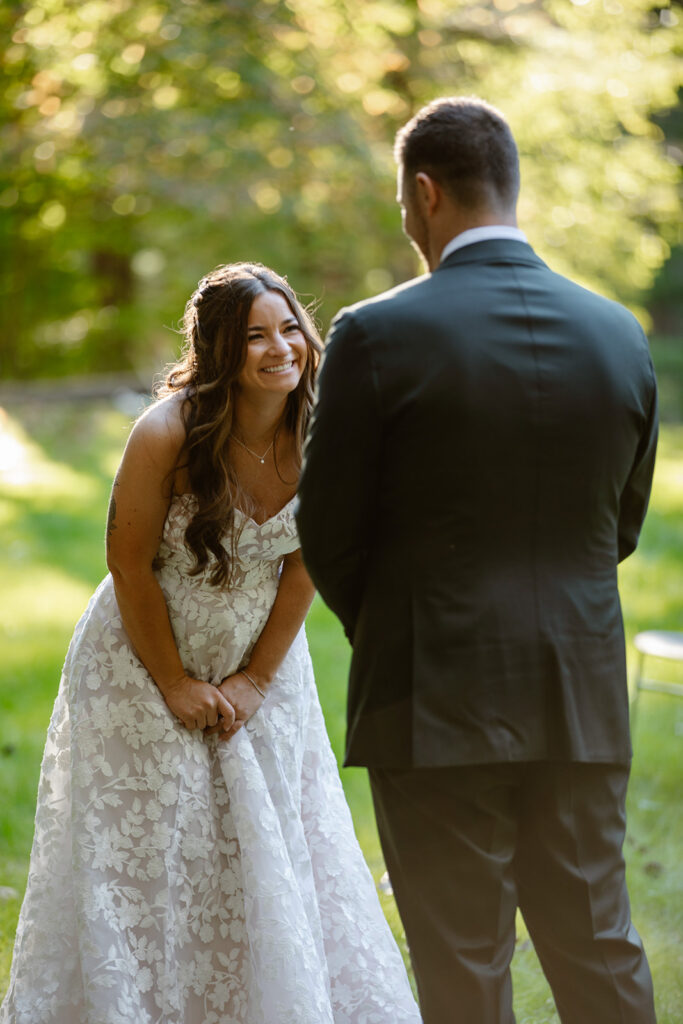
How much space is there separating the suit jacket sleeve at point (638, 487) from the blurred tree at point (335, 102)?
920 centimetres

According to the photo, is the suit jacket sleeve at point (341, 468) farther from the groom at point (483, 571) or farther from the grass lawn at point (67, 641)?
the grass lawn at point (67, 641)

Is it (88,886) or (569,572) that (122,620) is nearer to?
(88,886)

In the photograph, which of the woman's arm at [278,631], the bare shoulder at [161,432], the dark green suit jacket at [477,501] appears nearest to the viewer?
the dark green suit jacket at [477,501]

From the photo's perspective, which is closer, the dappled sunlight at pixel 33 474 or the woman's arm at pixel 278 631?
the woman's arm at pixel 278 631

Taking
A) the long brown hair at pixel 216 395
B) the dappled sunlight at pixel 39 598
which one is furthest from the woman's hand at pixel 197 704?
the dappled sunlight at pixel 39 598

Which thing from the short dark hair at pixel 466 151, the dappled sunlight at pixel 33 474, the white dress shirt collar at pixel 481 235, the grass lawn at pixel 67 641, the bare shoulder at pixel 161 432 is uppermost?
the short dark hair at pixel 466 151

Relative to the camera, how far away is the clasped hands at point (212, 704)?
281 centimetres

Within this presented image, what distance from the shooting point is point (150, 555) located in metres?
2.73

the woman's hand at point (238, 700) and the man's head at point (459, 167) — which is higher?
the man's head at point (459, 167)

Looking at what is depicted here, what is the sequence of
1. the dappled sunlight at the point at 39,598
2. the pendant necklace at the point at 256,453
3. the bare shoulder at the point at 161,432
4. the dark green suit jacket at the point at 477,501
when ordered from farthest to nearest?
the dappled sunlight at the point at 39,598 → the pendant necklace at the point at 256,453 → the bare shoulder at the point at 161,432 → the dark green suit jacket at the point at 477,501

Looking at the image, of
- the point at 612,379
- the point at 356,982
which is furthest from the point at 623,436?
the point at 356,982

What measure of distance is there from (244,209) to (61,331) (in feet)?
22.9

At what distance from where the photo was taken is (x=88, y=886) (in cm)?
274

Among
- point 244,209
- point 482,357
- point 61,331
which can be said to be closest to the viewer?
point 482,357
